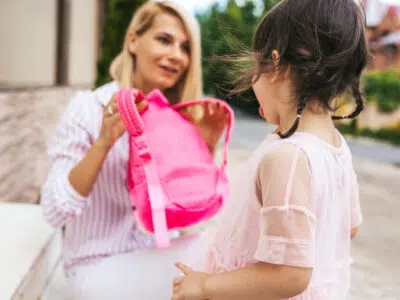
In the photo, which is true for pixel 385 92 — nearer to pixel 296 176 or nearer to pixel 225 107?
pixel 225 107

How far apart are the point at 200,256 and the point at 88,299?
20.2 inches

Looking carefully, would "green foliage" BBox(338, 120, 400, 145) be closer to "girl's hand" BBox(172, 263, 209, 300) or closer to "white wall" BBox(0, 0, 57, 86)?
"white wall" BBox(0, 0, 57, 86)

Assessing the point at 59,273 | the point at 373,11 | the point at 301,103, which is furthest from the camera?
the point at 373,11

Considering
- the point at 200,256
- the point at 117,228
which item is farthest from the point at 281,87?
the point at 117,228

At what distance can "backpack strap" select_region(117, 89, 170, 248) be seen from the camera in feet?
5.28

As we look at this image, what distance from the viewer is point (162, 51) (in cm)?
215

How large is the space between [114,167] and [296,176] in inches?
41.8

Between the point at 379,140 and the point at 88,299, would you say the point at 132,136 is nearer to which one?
the point at 88,299

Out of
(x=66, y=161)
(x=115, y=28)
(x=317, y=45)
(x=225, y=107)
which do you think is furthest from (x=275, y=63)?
(x=115, y=28)

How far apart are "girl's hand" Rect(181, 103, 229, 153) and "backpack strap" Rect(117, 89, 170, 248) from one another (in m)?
0.41

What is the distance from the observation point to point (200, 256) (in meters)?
1.55

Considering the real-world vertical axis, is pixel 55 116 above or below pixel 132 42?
below

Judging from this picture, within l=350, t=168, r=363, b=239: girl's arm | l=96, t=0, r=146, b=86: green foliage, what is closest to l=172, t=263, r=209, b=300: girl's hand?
l=350, t=168, r=363, b=239: girl's arm

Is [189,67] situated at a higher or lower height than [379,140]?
higher
